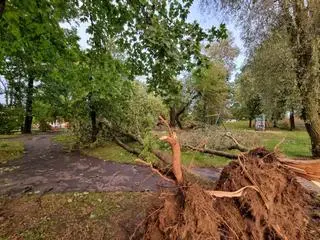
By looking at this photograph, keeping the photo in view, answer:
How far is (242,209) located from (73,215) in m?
2.89

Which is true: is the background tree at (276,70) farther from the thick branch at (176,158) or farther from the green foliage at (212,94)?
the green foliage at (212,94)

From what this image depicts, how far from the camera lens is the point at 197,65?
504 cm

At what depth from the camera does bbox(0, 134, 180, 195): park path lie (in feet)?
19.9

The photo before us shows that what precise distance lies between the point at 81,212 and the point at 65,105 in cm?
734

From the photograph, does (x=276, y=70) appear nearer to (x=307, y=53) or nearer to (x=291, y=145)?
(x=307, y=53)

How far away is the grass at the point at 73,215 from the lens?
384 cm

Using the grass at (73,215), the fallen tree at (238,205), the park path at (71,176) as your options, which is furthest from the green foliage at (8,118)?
the fallen tree at (238,205)

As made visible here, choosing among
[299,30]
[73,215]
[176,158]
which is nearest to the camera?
[176,158]

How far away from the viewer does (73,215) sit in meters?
4.46

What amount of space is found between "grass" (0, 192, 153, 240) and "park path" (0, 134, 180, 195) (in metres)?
0.55

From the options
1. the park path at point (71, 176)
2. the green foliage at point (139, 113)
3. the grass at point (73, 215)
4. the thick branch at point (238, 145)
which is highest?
the green foliage at point (139, 113)

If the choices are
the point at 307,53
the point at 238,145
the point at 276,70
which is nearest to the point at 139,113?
the point at 276,70

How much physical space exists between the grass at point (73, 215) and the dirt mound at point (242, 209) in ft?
3.07

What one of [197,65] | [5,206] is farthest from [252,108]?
[5,206]
